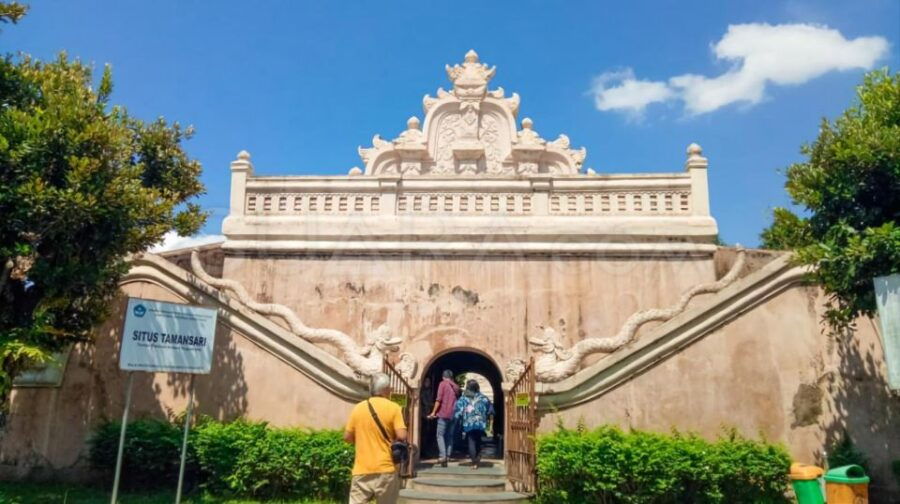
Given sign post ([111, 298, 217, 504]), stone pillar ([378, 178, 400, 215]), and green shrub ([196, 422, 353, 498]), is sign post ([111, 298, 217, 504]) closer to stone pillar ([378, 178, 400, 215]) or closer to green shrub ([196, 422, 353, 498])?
green shrub ([196, 422, 353, 498])

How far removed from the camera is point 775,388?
9695 mm

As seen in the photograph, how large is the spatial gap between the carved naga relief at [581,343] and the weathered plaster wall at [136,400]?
3.08 m

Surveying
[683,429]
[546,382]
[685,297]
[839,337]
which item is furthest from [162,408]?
[839,337]

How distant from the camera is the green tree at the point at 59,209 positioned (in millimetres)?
7598

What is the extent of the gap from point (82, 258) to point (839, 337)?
1030 cm

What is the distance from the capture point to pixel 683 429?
9.67 metres

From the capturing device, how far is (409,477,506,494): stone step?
879cm

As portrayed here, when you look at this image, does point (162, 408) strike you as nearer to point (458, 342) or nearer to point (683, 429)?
point (458, 342)

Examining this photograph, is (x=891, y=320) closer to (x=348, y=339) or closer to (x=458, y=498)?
(x=458, y=498)

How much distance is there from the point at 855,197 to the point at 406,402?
6.40 m

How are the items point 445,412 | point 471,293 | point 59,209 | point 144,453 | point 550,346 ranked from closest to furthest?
point 59,209, point 144,453, point 445,412, point 550,346, point 471,293

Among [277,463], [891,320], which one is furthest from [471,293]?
[891,320]

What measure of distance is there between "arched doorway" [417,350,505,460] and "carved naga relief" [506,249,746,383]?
3.81 feet

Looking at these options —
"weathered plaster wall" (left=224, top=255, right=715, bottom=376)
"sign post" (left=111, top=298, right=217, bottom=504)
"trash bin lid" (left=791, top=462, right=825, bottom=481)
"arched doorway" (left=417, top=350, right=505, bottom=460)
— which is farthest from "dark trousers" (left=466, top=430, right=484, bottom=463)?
"trash bin lid" (left=791, top=462, right=825, bottom=481)
